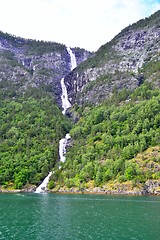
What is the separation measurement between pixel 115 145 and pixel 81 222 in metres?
93.0

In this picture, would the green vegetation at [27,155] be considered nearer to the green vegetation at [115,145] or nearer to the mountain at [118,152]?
the mountain at [118,152]

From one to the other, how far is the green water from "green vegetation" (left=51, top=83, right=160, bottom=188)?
144 feet

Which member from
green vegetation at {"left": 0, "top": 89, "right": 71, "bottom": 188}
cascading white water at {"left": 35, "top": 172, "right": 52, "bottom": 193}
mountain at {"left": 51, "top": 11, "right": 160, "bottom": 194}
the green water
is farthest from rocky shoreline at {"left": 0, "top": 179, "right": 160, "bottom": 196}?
the green water

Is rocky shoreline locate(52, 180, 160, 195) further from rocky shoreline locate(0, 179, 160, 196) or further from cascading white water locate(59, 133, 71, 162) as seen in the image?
cascading white water locate(59, 133, 71, 162)

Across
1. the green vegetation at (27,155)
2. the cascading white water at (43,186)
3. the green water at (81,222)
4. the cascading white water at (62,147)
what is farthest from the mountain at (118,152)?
the green water at (81,222)

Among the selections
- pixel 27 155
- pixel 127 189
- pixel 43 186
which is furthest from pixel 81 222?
pixel 27 155

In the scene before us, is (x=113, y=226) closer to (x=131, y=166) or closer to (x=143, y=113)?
(x=131, y=166)

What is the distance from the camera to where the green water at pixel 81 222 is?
5281 centimetres

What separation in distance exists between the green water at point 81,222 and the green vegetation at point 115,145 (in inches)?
1727

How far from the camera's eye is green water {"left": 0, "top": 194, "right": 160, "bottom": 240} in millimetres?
52812

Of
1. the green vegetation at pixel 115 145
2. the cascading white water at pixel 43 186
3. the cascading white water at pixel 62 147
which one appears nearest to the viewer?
the green vegetation at pixel 115 145

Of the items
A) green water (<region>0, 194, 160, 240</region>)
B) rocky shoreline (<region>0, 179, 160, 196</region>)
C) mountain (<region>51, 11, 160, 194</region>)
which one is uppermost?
mountain (<region>51, 11, 160, 194</region>)

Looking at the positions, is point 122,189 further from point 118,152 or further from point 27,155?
point 27,155

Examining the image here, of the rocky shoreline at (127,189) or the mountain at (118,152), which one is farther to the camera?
the mountain at (118,152)
